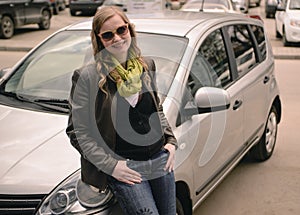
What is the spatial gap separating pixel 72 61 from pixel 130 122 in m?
1.64

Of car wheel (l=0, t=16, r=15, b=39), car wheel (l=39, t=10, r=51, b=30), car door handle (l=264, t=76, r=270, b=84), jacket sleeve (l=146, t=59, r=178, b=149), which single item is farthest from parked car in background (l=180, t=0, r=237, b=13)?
jacket sleeve (l=146, t=59, r=178, b=149)

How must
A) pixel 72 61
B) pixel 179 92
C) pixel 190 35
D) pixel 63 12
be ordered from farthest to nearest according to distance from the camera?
pixel 63 12
pixel 72 61
pixel 190 35
pixel 179 92

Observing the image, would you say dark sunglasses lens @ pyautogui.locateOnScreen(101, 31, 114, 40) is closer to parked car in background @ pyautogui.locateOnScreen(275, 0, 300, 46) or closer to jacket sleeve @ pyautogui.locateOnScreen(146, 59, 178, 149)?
jacket sleeve @ pyautogui.locateOnScreen(146, 59, 178, 149)

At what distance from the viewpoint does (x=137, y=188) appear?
7.11 ft

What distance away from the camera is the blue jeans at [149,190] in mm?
2160

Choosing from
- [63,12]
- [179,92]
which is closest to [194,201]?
[179,92]

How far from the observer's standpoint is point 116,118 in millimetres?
2156

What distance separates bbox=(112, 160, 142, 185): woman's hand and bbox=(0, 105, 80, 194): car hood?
15.4 inches

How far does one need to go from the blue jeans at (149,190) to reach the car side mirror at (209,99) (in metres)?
0.76

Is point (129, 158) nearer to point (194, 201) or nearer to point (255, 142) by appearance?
point (194, 201)

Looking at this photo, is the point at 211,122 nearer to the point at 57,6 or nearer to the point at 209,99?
the point at 209,99

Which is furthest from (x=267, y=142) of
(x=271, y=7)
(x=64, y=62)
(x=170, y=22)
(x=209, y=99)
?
(x=271, y=7)

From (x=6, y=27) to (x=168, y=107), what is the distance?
1177 cm

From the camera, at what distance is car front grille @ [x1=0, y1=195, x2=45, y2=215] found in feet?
7.54
